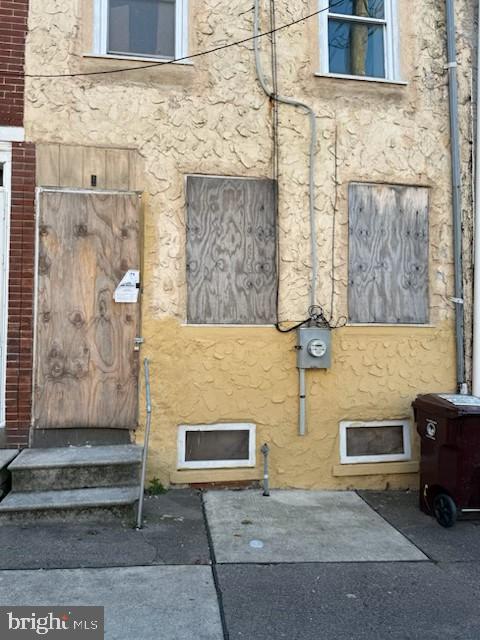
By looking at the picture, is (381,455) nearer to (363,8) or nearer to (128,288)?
(128,288)

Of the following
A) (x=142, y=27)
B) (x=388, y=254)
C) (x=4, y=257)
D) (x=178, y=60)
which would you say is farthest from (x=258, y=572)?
(x=142, y=27)

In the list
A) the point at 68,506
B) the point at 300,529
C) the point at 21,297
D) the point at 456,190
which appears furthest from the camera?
the point at 456,190

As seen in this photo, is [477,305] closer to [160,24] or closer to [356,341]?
[356,341]

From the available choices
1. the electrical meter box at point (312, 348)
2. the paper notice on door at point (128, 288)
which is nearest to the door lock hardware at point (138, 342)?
the paper notice on door at point (128, 288)

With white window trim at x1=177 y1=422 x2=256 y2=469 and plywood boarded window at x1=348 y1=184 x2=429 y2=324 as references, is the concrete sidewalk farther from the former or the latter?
plywood boarded window at x1=348 y1=184 x2=429 y2=324

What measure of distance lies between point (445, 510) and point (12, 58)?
5874 millimetres

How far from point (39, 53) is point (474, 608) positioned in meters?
5.98

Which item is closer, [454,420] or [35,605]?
[35,605]

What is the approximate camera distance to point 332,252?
589 cm

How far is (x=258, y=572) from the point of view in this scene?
3846mm

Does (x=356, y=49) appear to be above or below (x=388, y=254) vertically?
above

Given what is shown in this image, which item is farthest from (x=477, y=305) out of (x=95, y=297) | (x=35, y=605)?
(x=35, y=605)

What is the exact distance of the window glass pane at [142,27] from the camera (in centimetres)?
584

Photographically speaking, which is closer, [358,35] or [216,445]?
[216,445]
